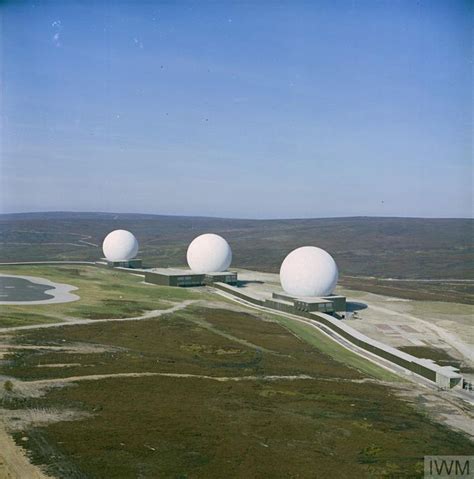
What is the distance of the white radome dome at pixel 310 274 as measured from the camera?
53.3 meters

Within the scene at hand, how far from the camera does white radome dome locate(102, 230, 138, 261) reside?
81.4 m

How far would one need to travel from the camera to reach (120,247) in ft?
267

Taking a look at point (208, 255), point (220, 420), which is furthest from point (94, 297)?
point (220, 420)

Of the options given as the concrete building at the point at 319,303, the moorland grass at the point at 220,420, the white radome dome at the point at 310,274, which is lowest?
the moorland grass at the point at 220,420

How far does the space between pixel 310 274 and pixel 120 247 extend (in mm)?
37349

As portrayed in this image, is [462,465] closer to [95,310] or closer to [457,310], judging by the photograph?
[95,310]

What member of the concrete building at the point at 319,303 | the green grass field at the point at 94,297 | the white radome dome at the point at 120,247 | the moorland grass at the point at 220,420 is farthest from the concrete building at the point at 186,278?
the moorland grass at the point at 220,420

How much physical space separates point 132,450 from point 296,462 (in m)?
5.71

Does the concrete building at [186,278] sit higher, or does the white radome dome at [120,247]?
the white radome dome at [120,247]

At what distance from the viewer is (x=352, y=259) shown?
120438 millimetres

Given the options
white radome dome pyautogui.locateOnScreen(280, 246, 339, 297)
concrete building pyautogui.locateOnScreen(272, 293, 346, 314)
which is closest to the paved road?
concrete building pyautogui.locateOnScreen(272, 293, 346, 314)

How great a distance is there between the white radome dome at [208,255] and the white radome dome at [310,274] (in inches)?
637

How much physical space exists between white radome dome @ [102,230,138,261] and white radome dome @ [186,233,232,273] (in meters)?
15.9

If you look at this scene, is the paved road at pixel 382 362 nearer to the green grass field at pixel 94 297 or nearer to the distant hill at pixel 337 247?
the green grass field at pixel 94 297
